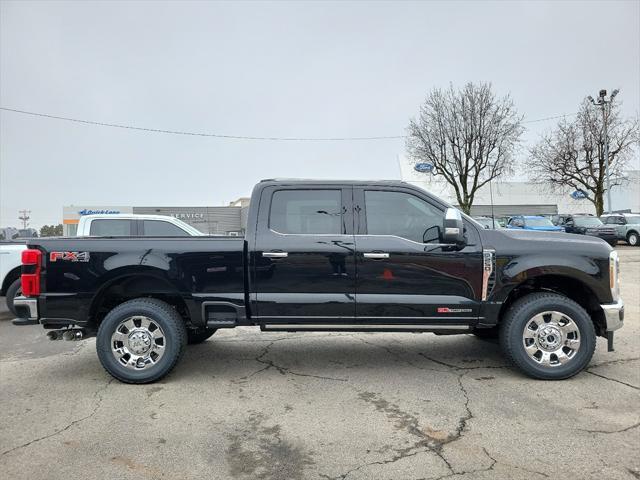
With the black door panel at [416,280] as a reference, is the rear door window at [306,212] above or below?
above

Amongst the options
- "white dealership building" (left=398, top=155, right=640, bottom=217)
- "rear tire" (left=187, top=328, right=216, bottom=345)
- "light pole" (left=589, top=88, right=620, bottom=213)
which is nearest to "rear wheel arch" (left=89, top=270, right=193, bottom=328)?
"rear tire" (left=187, top=328, right=216, bottom=345)

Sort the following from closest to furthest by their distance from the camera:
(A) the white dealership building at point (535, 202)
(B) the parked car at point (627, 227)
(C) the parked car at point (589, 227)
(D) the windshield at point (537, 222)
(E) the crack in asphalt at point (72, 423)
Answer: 1. (E) the crack in asphalt at point (72, 423)
2. (C) the parked car at point (589, 227)
3. (D) the windshield at point (537, 222)
4. (B) the parked car at point (627, 227)
5. (A) the white dealership building at point (535, 202)

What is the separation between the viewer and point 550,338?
4707 mm

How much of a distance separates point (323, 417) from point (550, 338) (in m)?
2.41

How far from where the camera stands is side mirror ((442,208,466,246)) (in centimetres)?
444

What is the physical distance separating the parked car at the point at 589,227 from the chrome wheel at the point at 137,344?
21.7 metres

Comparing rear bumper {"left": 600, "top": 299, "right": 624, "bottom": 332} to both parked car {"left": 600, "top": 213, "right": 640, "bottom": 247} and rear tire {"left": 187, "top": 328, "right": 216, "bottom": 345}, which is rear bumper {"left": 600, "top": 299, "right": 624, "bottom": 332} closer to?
rear tire {"left": 187, "top": 328, "right": 216, "bottom": 345}

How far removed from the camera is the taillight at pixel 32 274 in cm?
466

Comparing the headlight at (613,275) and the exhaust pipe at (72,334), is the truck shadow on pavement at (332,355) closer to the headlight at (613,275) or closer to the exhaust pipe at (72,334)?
the exhaust pipe at (72,334)

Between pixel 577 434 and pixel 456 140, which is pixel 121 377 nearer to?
pixel 577 434

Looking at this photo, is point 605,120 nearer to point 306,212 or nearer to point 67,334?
point 306,212

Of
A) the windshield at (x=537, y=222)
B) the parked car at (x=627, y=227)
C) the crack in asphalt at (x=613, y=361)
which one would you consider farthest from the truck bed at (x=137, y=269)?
the parked car at (x=627, y=227)

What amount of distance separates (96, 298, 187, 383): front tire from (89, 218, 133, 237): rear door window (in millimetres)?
4598

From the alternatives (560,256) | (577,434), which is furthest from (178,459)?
(560,256)
